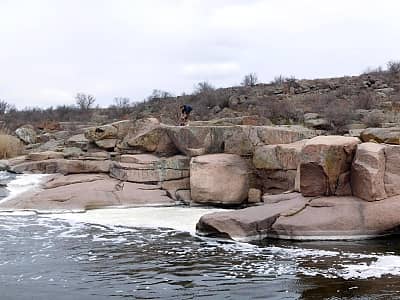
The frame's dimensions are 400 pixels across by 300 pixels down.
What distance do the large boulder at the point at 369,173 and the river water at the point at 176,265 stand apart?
1137 millimetres

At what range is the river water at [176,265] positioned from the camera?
7973mm

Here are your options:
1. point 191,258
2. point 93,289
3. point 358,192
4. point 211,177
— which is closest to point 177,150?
point 211,177

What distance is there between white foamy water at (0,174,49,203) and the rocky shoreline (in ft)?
1.15

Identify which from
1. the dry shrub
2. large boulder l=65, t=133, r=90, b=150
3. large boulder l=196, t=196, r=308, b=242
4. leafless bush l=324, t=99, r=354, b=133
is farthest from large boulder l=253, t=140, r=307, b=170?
the dry shrub

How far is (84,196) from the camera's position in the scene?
1648 centimetres

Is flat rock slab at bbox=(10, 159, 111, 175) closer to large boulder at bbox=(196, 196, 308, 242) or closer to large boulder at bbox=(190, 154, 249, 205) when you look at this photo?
large boulder at bbox=(190, 154, 249, 205)

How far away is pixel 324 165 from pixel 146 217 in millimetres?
4804

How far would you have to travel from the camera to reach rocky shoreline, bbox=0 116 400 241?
11.9 meters

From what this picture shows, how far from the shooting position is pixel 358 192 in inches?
493

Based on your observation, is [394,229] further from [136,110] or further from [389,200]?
[136,110]

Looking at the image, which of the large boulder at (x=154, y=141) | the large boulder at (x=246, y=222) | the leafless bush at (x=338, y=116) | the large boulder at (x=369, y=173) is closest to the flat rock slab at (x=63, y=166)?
the large boulder at (x=154, y=141)

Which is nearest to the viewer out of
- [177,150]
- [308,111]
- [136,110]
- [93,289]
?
[93,289]

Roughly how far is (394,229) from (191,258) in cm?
445

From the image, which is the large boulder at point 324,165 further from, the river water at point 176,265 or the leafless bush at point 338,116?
the leafless bush at point 338,116
